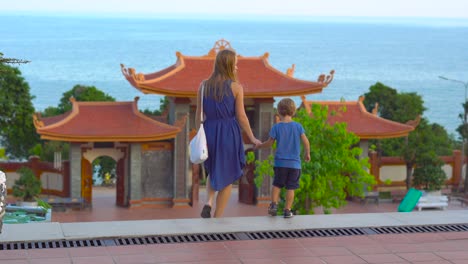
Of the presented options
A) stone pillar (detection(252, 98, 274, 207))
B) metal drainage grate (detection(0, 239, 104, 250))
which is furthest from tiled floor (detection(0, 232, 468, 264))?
stone pillar (detection(252, 98, 274, 207))

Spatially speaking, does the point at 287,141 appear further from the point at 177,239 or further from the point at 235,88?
the point at 177,239

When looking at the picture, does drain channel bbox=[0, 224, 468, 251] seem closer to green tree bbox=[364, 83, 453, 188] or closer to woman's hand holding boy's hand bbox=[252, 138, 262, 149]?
woman's hand holding boy's hand bbox=[252, 138, 262, 149]

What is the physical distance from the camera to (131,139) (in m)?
25.8

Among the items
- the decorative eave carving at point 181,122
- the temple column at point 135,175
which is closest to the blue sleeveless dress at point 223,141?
the temple column at point 135,175

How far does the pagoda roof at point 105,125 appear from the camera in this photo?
25594mm

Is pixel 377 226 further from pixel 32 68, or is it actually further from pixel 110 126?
pixel 32 68

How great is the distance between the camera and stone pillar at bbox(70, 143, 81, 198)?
26.0m

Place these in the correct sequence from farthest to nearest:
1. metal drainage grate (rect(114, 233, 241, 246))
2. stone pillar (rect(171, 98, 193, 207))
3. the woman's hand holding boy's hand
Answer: stone pillar (rect(171, 98, 193, 207))
the woman's hand holding boy's hand
metal drainage grate (rect(114, 233, 241, 246))

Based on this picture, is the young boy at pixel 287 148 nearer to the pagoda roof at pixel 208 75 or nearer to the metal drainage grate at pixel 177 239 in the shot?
Result: the metal drainage grate at pixel 177 239

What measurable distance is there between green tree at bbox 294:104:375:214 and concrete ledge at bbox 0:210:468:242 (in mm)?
10088

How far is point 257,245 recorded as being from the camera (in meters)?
7.44

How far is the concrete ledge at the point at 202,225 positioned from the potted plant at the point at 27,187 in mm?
17550

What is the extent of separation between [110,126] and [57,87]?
85412mm

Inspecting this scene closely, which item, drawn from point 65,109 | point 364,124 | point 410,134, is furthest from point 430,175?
point 65,109
